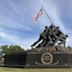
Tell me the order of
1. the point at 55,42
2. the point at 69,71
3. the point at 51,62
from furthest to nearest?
the point at 55,42 < the point at 51,62 < the point at 69,71

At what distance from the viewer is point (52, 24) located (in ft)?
108

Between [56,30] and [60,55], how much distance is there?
13.4 feet

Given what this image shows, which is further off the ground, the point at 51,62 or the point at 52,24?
the point at 52,24

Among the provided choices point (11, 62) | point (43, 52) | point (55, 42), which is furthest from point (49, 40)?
point (11, 62)

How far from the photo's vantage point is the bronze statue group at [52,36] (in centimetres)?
3209

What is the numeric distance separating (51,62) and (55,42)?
342 cm

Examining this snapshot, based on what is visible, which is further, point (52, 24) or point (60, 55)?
point (52, 24)

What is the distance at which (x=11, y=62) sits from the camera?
3238 cm

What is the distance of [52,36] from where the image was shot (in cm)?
3216

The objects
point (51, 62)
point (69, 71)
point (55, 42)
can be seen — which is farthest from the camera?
point (55, 42)

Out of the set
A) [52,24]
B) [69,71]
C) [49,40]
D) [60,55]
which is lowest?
[69,71]

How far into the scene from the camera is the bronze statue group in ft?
105

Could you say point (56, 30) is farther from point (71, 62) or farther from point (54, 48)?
point (71, 62)

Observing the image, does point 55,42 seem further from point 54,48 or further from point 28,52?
point 28,52
